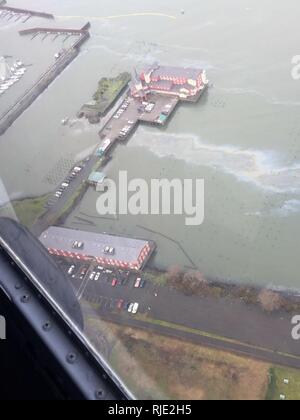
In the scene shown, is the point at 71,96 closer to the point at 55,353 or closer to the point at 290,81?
the point at 290,81

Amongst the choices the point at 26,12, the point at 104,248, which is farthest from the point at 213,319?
the point at 26,12

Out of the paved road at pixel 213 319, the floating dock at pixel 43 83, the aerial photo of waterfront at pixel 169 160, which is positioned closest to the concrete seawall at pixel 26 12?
the aerial photo of waterfront at pixel 169 160

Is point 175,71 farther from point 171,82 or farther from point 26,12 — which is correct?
point 26,12

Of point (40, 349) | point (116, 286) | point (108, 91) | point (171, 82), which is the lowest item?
point (116, 286)

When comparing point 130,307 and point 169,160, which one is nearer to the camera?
point 130,307

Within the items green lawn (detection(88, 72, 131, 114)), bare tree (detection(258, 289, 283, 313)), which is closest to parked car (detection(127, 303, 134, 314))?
bare tree (detection(258, 289, 283, 313))

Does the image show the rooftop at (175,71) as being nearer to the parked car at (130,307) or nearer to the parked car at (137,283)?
the parked car at (137,283)
